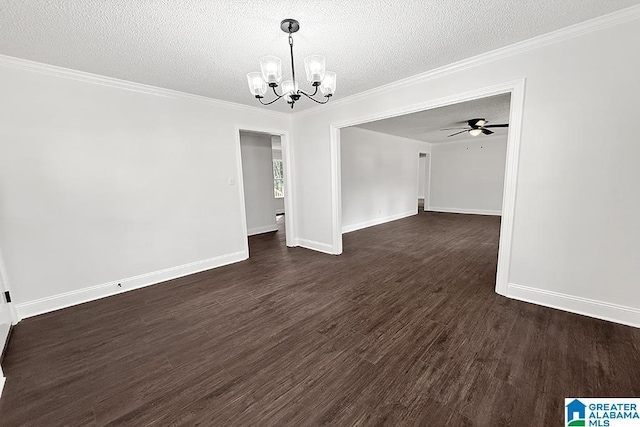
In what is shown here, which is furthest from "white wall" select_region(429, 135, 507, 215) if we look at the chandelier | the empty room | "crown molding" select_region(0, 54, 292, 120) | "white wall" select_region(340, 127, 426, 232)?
the chandelier

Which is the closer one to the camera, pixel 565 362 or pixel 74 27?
pixel 565 362

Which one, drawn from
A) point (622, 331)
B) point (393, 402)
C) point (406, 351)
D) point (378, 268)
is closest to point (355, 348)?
point (406, 351)

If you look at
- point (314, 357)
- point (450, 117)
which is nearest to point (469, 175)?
point (450, 117)

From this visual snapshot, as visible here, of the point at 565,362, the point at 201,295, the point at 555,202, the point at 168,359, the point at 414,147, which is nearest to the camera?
the point at 565,362

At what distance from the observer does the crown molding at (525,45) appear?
6.66ft

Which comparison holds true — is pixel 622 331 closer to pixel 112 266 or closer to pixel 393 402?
pixel 393 402

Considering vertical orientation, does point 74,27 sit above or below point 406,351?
above

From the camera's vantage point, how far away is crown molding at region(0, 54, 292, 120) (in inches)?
98.0

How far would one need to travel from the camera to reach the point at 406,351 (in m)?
1.98

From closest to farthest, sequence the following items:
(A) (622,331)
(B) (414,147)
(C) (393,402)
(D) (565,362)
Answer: (C) (393,402) < (D) (565,362) < (A) (622,331) < (B) (414,147)

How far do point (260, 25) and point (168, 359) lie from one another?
8.96ft

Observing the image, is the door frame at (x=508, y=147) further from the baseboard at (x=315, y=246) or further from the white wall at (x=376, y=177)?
the white wall at (x=376, y=177)

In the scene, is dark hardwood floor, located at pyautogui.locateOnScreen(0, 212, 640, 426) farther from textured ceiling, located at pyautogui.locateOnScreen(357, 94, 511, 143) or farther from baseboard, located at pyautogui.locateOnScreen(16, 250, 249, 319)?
textured ceiling, located at pyautogui.locateOnScreen(357, 94, 511, 143)

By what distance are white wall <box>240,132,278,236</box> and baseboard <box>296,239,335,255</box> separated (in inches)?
69.7
